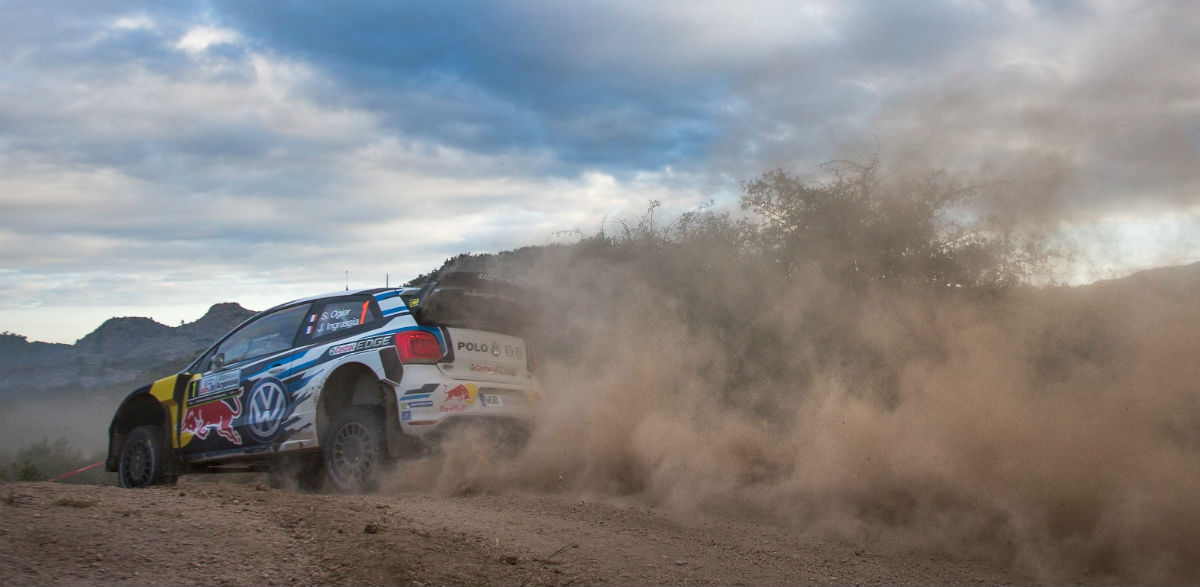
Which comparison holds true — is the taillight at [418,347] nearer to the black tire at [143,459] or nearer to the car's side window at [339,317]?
the car's side window at [339,317]

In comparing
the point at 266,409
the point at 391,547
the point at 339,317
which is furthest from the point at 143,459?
the point at 391,547

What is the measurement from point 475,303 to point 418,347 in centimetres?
67

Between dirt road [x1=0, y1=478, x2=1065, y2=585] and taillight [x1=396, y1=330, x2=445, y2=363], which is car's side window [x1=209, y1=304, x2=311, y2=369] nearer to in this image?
taillight [x1=396, y1=330, x2=445, y2=363]

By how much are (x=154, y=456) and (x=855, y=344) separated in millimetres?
6843

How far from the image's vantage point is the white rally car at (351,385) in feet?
22.8

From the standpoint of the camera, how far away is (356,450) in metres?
7.10

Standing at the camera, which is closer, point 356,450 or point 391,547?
point 391,547

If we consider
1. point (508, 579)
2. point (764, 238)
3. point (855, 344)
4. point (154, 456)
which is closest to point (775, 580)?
point (508, 579)

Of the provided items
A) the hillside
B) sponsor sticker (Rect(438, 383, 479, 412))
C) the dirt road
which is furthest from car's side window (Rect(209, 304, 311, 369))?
the hillside

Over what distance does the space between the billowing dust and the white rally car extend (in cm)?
33

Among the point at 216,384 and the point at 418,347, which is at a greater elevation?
the point at 418,347

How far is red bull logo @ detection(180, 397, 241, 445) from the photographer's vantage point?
26.1ft

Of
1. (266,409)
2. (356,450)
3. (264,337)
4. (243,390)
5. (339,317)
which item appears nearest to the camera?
(356,450)

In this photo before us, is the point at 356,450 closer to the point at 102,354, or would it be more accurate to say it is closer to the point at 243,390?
the point at 243,390
